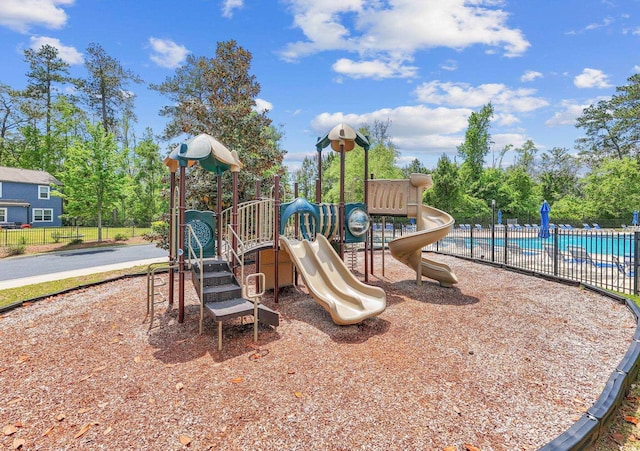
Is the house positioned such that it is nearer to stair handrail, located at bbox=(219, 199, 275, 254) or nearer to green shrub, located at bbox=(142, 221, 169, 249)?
green shrub, located at bbox=(142, 221, 169, 249)

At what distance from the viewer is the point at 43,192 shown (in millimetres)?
32469

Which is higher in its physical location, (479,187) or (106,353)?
(479,187)

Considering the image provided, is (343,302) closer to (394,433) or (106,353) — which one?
(394,433)

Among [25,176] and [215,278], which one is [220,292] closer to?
[215,278]

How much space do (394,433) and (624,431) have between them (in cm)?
229

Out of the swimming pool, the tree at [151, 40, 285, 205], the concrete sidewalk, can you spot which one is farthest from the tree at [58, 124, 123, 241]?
the swimming pool

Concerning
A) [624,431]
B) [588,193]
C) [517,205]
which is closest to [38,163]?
[624,431]

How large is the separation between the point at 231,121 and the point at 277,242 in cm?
807

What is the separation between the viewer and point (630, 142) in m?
37.6

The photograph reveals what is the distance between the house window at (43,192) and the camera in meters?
32.2

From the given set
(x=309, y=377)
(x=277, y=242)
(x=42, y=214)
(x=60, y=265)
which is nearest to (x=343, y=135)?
(x=277, y=242)

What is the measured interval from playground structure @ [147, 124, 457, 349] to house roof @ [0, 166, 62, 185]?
3358cm

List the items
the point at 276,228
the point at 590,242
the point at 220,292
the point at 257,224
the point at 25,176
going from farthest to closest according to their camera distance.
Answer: the point at 25,176, the point at 590,242, the point at 257,224, the point at 276,228, the point at 220,292

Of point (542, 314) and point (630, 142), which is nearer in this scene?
point (542, 314)
